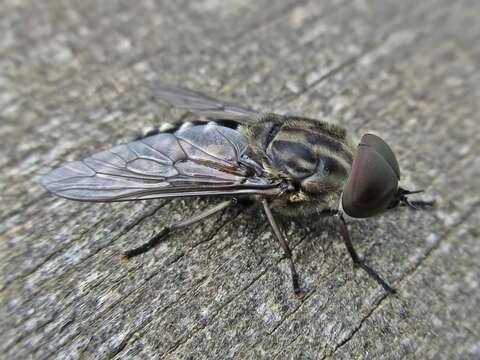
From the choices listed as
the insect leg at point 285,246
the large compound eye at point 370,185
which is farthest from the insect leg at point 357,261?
the insect leg at point 285,246

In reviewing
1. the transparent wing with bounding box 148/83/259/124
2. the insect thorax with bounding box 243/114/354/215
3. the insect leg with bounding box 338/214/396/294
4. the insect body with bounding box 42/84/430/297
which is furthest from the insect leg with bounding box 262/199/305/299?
the transparent wing with bounding box 148/83/259/124

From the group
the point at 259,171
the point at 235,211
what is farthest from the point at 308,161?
the point at 235,211

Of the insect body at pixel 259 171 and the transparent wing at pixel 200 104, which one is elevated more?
the transparent wing at pixel 200 104

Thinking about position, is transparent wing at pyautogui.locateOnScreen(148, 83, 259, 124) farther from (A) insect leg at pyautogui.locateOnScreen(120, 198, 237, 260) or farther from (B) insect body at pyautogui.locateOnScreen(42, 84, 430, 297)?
(A) insect leg at pyautogui.locateOnScreen(120, 198, 237, 260)

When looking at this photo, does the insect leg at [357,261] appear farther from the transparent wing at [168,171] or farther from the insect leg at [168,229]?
the insect leg at [168,229]

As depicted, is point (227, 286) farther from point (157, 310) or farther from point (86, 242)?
point (86, 242)

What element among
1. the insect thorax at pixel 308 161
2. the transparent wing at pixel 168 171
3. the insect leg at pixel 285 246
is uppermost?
the transparent wing at pixel 168 171

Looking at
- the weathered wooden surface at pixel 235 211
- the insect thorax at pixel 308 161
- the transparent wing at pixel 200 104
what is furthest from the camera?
the transparent wing at pixel 200 104
